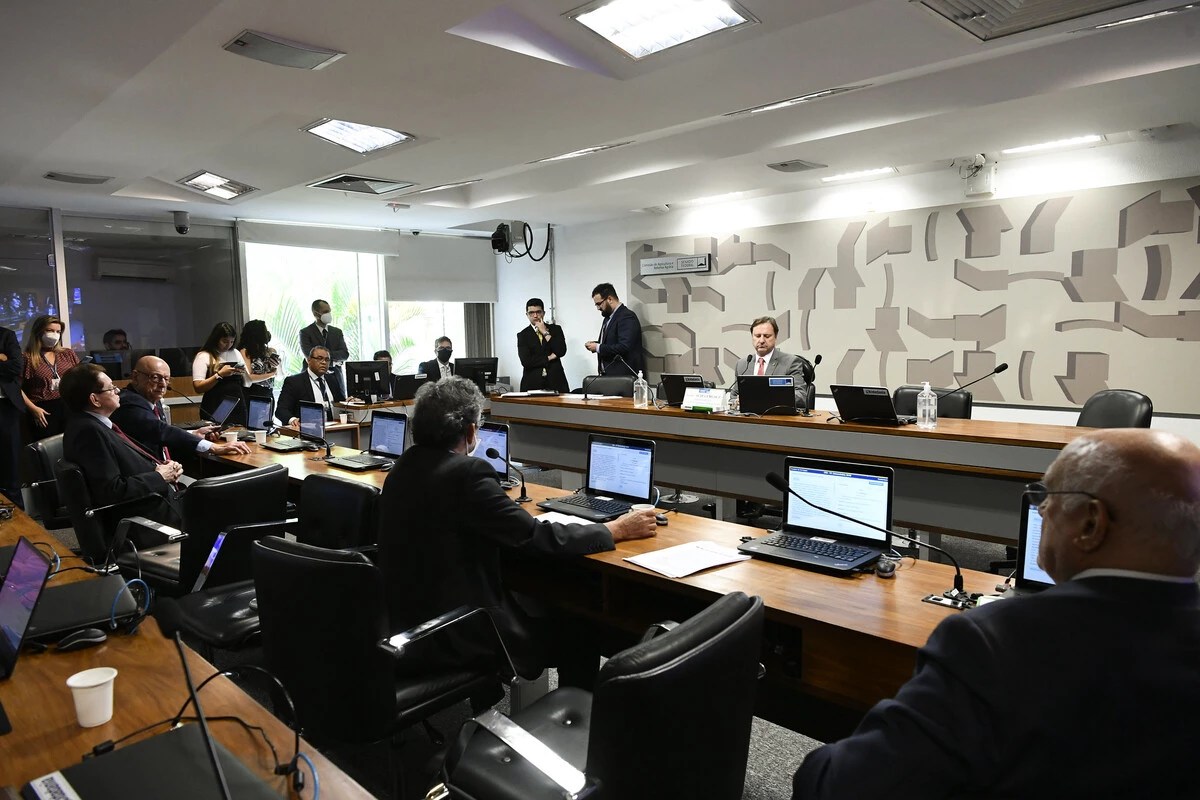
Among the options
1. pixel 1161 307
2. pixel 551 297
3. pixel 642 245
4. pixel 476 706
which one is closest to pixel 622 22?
pixel 476 706

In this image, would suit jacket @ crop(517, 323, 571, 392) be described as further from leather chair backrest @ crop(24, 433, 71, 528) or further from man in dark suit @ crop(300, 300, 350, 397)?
leather chair backrest @ crop(24, 433, 71, 528)

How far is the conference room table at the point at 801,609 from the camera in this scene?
1734mm

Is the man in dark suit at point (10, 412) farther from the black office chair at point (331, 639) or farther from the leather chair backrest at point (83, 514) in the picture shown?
the black office chair at point (331, 639)

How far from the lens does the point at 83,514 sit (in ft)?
10.6

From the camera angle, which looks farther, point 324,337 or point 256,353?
point 324,337

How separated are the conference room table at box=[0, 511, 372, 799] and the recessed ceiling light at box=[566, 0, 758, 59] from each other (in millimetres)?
2623

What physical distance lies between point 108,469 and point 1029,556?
3.67 metres

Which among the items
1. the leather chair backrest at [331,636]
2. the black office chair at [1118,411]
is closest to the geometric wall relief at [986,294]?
the black office chair at [1118,411]

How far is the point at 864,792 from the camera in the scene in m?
0.93

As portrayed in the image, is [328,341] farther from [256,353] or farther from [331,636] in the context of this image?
[331,636]

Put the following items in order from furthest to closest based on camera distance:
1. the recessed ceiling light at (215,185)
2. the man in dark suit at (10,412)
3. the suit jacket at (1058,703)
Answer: the recessed ceiling light at (215,185)
the man in dark suit at (10,412)
the suit jacket at (1058,703)

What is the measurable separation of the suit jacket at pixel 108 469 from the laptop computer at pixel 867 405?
11.5 feet

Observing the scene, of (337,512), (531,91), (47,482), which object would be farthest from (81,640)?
(531,91)

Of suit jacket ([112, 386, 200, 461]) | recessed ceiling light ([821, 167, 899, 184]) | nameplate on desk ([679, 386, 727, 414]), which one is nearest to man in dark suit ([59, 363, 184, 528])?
suit jacket ([112, 386, 200, 461])
